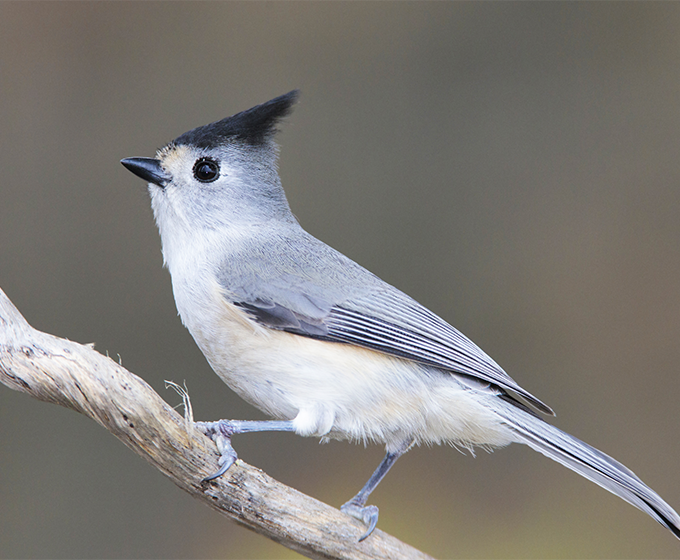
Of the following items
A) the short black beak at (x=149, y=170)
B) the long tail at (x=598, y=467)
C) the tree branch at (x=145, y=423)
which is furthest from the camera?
the short black beak at (x=149, y=170)

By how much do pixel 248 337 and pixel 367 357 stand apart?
0.22m

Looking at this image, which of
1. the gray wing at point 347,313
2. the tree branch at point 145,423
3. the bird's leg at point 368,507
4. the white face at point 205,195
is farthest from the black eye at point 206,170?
the bird's leg at point 368,507

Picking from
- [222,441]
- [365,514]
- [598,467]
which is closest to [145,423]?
[222,441]

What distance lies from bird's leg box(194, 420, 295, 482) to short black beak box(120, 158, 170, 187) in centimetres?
54

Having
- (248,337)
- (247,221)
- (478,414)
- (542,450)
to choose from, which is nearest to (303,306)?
(248,337)

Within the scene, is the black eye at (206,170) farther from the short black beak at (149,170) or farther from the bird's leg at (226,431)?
the bird's leg at (226,431)

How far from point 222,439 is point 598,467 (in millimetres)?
648

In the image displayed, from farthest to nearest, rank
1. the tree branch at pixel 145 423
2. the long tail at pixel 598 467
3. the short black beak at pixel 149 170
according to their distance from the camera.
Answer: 1. the short black beak at pixel 149 170
2. the long tail at pixel 598 467
3. the tree branch at pixel 145 423

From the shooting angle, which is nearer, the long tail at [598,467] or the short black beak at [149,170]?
the long tail at [598,467]

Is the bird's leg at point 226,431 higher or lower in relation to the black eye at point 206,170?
lower

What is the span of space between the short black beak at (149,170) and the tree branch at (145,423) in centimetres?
41

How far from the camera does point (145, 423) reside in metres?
0.96

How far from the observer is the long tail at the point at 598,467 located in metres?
1.10

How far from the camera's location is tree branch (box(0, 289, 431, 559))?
95 cm
